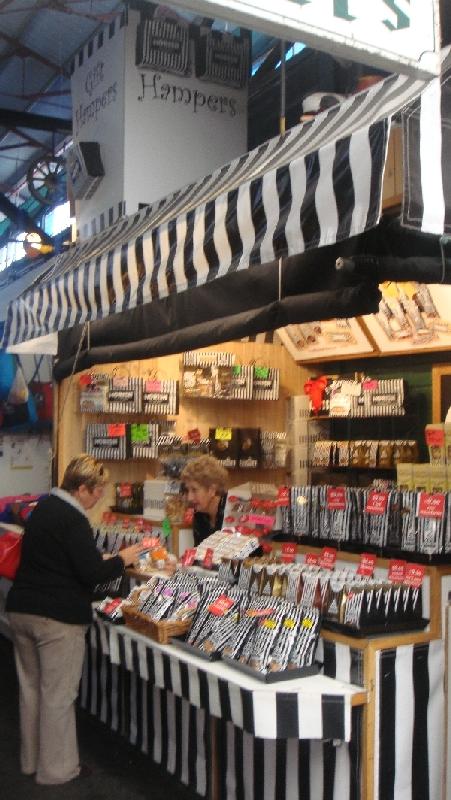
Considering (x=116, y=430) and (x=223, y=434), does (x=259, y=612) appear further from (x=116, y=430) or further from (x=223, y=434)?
(x=223, y=434)

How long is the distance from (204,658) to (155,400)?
3966 millimetres

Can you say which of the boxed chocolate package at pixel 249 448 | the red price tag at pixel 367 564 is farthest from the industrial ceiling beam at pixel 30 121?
the red price tag at pixel 367 564

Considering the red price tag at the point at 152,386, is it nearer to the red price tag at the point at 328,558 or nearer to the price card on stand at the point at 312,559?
the price card on stand at the point at 312,559

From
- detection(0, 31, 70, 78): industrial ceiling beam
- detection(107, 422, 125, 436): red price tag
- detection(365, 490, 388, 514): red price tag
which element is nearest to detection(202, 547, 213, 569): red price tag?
detection(365, 490, 388, 514): red price tag

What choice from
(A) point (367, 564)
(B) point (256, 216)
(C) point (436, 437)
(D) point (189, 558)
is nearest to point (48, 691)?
(D) point (189, 558)

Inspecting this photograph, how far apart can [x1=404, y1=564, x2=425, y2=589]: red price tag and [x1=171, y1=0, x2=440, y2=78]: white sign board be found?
2.02 m

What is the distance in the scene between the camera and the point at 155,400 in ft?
24.5

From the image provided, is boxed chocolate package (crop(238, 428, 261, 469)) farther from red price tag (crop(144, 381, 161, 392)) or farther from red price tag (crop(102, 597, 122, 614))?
red price tag (crop(102, 597, 122, 614))

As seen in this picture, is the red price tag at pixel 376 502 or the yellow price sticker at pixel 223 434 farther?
the yellow price sticker at pixel 223 434

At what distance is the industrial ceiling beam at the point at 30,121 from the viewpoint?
36.2 ft

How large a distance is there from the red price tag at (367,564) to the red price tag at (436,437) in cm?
104

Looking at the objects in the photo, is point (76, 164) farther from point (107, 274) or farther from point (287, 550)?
point (287, 550)

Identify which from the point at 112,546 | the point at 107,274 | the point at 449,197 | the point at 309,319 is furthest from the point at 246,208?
the point at 112,546

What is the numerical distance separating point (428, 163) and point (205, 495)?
122 inches
